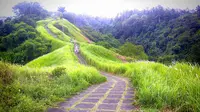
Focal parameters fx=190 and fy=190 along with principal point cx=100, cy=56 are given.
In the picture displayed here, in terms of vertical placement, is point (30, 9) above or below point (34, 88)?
above

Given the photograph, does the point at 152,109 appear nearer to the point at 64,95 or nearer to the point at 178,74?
the point at 178,74

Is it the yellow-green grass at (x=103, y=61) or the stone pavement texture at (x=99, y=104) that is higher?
the yellow-green grass at (x=103, y=61)

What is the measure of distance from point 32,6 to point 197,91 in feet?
311

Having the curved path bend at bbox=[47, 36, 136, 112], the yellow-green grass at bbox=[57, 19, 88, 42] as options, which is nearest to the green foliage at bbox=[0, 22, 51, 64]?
the yellow-green grass at bbox=[57, 19, 88, 42]

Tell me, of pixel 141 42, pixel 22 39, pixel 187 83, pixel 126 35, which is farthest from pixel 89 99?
pixel 126 35

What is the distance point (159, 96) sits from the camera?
512cm

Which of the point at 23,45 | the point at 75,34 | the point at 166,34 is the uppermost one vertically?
the point at 166,34

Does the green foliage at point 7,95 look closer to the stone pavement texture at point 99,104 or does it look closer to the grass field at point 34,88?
the grass field at point 34,88

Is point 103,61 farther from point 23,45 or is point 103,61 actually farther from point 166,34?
point 166,34

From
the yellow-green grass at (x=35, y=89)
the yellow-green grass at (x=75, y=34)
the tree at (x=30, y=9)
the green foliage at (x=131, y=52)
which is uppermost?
the tree at (x=30, y=9)

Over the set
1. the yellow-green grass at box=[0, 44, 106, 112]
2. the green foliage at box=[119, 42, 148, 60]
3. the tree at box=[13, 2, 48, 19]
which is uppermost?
the tree at box=[13, 2, 48, 19]

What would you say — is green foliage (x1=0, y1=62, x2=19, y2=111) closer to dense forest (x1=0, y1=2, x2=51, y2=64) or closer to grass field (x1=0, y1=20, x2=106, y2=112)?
grass field (x1=0, y1=20, x2=106, y2=112)

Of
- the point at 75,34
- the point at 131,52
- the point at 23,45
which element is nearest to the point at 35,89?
the point at 23,45

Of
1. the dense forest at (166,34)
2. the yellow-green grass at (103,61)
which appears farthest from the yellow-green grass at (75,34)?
the dense forest at (166,34)
